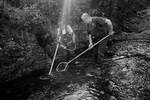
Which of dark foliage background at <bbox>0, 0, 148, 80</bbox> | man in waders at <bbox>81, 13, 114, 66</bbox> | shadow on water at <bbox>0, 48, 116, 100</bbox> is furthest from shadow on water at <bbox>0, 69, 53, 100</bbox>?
man in waders at <bbox>81, 13, 114, 66</bbox>

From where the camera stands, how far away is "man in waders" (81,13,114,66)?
19.6 feet

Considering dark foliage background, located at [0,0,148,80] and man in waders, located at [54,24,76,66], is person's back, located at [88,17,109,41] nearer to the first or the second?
man in waders, located at [54,24,76,66]

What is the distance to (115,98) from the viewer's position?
15.8 feet

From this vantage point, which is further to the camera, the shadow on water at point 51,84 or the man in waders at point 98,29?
the man in waders at point 98,29

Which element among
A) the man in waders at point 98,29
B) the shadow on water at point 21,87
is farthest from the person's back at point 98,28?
the shadow on water at point 21,87

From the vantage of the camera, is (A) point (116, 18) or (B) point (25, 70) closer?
(B) point (25, 70)

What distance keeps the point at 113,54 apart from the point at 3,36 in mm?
5889

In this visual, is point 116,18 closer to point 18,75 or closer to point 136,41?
point 136,41

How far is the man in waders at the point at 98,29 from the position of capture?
5.99 meters

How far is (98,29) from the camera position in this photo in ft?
20.3

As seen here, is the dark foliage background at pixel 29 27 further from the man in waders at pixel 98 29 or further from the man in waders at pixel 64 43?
the man in waders at pixel 98 29

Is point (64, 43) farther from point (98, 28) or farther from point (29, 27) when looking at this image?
point (98, 28)

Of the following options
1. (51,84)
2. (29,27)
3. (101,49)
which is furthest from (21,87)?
(101,49)

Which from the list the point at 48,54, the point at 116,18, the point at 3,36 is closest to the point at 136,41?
the point at 116,18
